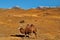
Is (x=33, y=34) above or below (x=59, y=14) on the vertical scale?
below

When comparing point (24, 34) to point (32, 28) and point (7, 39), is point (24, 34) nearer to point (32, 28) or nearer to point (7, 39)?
point (32, 28)

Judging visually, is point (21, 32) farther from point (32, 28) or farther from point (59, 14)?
point (59, 14)

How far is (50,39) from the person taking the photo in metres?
19.8

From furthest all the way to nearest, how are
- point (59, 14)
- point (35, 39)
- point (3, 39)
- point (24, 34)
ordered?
point (59, 14), point (24, 34), point (35, 39), point (3, 39)

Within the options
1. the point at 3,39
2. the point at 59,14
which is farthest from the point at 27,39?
the point at 59,14

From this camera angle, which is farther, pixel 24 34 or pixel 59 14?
pixel 59 14

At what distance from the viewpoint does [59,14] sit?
161 feet

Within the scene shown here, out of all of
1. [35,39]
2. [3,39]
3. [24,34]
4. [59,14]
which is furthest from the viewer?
[59,14]

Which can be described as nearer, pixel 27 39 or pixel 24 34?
pixel 27 39

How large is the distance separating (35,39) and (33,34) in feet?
5.78

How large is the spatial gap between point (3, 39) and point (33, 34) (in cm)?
400

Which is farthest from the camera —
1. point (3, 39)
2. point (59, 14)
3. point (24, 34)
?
point (59, 14)

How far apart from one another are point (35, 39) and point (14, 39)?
6.89 ft

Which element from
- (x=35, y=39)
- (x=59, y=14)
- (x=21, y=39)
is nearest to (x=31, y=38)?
(x=35, y=39)
